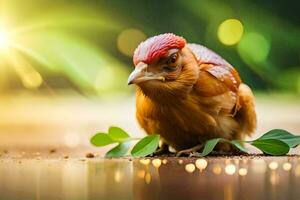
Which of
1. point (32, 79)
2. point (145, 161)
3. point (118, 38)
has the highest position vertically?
point (118, 38)

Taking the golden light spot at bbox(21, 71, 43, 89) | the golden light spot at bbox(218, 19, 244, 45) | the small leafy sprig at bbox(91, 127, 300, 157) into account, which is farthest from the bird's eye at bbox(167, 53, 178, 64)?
the golden light spot at bbox(21, 71, 43, 89)

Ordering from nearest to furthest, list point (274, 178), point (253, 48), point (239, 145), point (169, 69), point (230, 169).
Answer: point (274, 178) → point (230, 169) → point (169, 69) → point (239, 145) → point (253, 48)

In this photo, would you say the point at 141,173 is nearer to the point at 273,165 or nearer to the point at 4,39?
the point at 273,165

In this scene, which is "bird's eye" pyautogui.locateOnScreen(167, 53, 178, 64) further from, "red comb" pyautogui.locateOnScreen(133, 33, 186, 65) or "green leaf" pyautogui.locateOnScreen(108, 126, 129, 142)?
"green leaf" pyautogui.locateOnScreen(108, 126, 129, 142)

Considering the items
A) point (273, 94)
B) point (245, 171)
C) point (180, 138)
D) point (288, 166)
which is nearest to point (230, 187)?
point (245, 171)

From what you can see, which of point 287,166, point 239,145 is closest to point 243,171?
point 287,166

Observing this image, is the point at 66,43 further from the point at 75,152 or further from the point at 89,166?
the point at 89,166

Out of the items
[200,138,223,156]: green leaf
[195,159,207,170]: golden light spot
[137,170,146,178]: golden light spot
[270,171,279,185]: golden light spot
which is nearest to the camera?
[270,171,279,185]: golden light spot

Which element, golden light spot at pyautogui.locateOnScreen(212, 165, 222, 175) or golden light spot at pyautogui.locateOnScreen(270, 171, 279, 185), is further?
golden light spot at pyautogui.locateOnScreen(212, 165, 222, 175)
